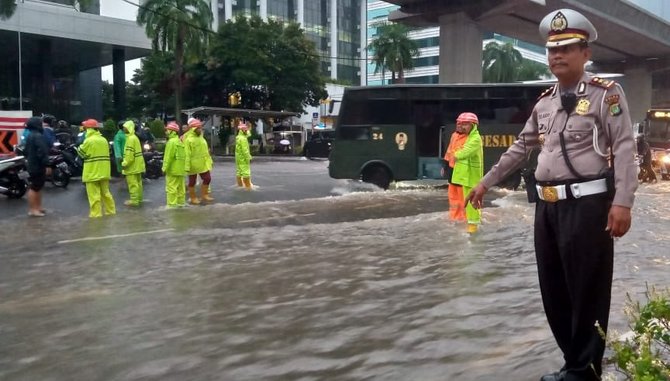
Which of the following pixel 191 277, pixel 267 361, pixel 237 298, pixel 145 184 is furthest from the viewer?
pixel 145 184

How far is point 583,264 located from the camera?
3.24m

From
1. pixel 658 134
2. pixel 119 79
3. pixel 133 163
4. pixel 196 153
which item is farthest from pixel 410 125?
pixel 119 79

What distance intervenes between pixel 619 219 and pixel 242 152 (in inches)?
571

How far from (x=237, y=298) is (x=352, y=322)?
1.29m

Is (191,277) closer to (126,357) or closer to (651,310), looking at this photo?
(126,357)

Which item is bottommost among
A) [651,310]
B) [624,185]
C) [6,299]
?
[6,299]

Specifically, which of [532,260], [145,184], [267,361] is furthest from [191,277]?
[145,184]

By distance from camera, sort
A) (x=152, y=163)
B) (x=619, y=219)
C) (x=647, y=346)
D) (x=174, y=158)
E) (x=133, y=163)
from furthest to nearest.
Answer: (x=152, y=163), (x=133, y=163), (x=174, y=158), (x=619, y=219), (x=647, y=346)

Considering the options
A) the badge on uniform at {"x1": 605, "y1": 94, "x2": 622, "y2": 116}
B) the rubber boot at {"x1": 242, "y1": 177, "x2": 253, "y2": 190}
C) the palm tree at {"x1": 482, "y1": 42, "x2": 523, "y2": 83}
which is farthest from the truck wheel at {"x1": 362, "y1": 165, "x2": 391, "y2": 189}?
the palm tree at {"x1": 482, "y1": 42, "x2": 523, "y2": 83}

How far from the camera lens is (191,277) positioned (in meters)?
6.80

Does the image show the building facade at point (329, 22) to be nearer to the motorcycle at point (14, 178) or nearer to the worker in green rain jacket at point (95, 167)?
the motorcycle at point (14, 178)

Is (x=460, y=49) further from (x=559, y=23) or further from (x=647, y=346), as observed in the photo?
(x=647, y=346)

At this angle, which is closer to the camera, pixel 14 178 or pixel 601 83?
pixel 601 83

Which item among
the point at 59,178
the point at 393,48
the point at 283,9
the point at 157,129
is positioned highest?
the point at 283,9
